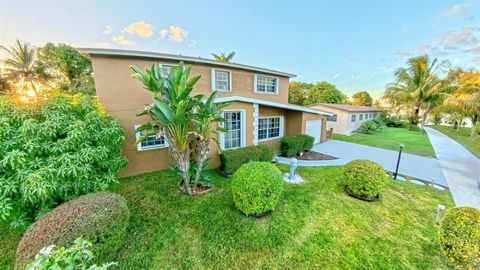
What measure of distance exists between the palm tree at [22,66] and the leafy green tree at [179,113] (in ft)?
80.0

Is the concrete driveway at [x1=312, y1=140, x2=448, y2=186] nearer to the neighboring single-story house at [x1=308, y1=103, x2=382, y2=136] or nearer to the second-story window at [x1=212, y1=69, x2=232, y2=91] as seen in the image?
the neighboring single-story house at [x1=308, y1=103, x2=382, y2=136]

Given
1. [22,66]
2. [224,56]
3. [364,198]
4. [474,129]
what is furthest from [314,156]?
[22,66]

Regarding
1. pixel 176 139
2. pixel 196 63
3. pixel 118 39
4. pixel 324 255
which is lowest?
pixel 324 255

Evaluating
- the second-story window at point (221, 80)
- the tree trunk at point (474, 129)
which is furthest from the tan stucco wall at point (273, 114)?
the tree trunk at point (474, 129)

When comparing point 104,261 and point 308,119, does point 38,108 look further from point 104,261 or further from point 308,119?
point 308,119

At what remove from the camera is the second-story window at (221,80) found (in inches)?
375

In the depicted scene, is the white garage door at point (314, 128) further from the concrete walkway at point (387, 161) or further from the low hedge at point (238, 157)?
the low hedge at point (238, 157)

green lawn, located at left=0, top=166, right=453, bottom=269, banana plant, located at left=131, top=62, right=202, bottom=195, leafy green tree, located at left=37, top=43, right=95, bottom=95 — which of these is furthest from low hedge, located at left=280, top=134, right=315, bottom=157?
leafy green tree, located at left=37, top=43, right=95, bottom=95

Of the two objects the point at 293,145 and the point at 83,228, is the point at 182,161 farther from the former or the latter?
the point at 293,145

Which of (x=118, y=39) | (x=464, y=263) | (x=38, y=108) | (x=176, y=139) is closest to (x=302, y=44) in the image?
(x=118, y=39)

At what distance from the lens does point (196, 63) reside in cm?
875

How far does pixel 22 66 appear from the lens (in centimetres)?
Answer: 1884

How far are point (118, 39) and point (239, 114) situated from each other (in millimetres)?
7918

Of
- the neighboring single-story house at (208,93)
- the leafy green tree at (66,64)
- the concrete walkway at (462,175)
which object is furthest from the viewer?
the leafy green tree at (66,64)
